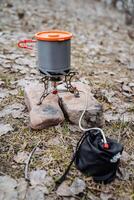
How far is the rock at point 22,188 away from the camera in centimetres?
184

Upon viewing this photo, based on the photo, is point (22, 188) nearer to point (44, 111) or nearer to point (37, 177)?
point (37, 177)

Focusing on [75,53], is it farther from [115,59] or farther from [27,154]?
[27,154]

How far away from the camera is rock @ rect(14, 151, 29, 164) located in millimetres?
2106

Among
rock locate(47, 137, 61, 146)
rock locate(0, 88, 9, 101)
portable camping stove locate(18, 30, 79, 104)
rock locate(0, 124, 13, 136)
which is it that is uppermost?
portable camping stove locate(18, 30, 79, 104)

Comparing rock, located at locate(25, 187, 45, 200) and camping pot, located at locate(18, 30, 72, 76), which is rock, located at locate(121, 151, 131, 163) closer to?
rock, located at locate(25, 187, 45, 200)

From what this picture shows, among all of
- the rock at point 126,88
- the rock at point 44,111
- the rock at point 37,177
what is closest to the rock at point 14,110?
the rock at point 44,111

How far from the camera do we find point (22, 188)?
1.89 meters

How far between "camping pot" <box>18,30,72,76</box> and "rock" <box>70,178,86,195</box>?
0.87 m

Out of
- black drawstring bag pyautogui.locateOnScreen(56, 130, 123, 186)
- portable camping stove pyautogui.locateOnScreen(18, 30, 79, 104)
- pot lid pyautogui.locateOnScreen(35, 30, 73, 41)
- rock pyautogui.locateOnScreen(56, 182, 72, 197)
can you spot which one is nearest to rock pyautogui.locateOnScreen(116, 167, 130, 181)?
black drawstring bag pyautogui.locateOnScreen(56, 130, 123, 186)

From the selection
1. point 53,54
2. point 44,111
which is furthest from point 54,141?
point 53,54

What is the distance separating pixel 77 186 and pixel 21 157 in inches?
18.1

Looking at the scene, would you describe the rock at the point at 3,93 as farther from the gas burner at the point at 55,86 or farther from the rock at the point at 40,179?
the rock at the point at 40,179

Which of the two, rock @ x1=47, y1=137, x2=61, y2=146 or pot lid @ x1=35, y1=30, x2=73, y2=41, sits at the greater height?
pot lid @ x1=35, y1=30, x2=73, y2=41

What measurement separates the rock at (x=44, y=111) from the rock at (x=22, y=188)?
0.51 meters
